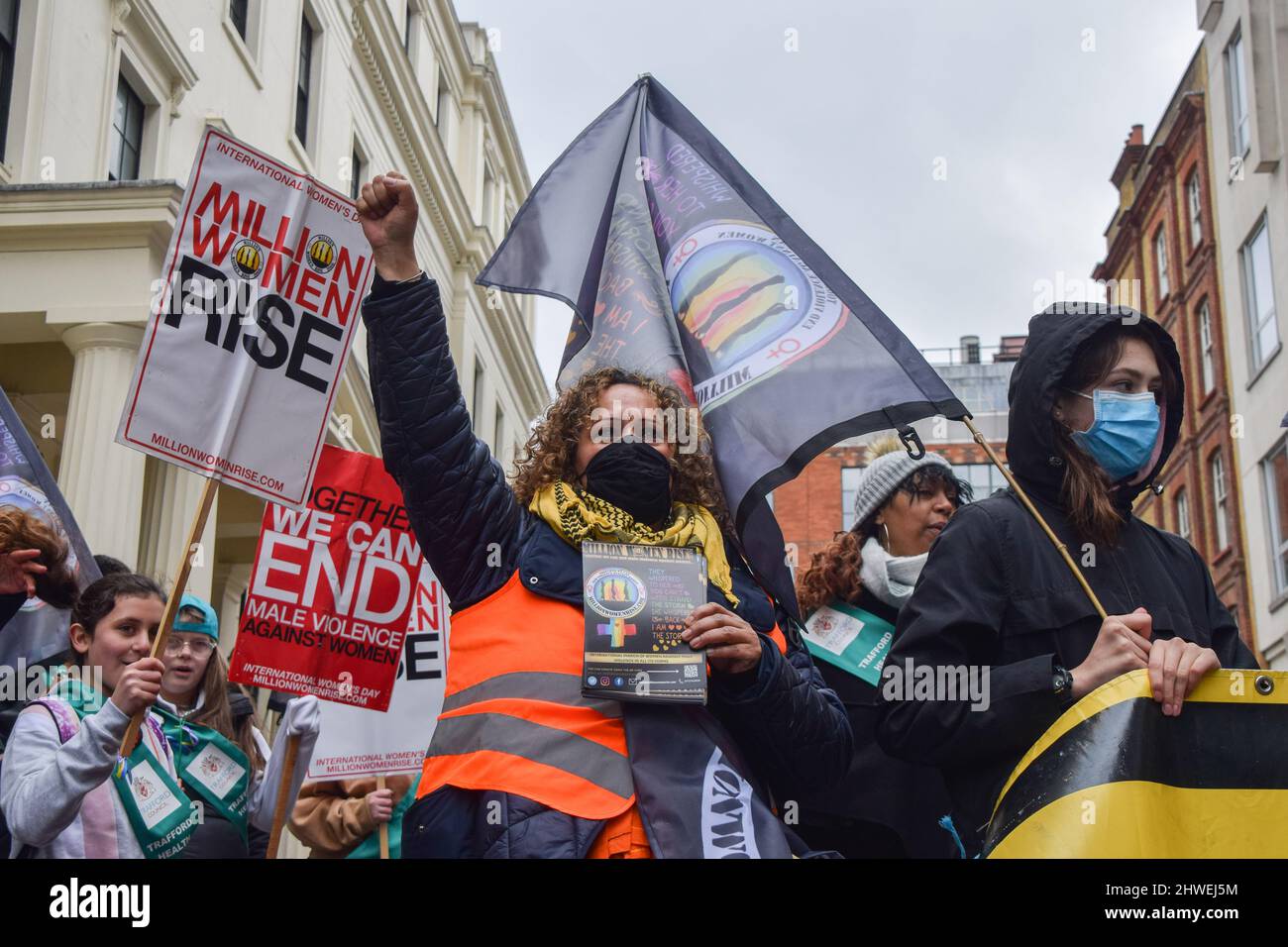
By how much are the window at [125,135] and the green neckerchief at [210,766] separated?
10741mm

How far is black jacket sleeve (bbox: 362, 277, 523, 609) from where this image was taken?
367 cm

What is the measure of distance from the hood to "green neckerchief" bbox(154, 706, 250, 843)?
9.91ft

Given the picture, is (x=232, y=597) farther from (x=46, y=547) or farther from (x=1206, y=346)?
(x=1206, y=346)

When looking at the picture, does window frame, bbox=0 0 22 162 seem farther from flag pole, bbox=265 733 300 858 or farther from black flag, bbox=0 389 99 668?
flag pole, bbox=265 733 300 858

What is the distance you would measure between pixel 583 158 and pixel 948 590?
8.20 feet

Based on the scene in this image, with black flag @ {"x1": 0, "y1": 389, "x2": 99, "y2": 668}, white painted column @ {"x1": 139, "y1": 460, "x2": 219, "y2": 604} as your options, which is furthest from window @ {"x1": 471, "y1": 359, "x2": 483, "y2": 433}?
black flag @ {"x1": 0, "y1": 389, "x2": 99, "y2": 668}

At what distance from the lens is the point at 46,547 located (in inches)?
216

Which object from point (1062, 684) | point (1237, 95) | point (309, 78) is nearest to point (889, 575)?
point (1062, 684)

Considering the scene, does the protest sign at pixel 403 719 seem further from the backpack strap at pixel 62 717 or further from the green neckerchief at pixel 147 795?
the backpack strap at pixel 62 717

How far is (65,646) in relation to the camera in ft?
18.0

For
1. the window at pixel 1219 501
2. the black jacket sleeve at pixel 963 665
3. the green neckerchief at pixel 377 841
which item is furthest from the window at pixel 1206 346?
the black jacket sleeve at pixel 963 665

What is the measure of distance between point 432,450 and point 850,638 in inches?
81.1

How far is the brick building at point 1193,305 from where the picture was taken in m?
30.6
